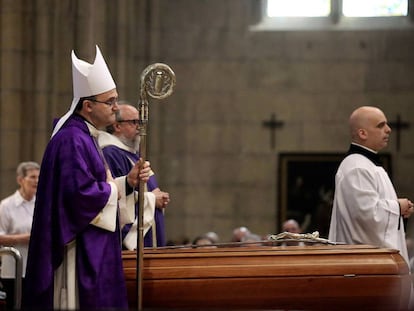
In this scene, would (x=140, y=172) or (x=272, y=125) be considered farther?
(x=272, y=125)

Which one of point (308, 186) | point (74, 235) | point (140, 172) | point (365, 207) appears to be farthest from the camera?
point (308, 186)

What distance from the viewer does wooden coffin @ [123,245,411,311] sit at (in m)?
6.41

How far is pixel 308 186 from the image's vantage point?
50.2 ft

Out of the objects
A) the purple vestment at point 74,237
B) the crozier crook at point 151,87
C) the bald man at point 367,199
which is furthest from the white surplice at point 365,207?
the purple vestment at point 74,237

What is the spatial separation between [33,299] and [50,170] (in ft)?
2.39

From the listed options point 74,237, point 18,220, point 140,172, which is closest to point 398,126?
point 18,220

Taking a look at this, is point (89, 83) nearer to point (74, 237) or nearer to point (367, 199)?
point (74, 237)

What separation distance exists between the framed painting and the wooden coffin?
862cm

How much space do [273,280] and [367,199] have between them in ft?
5.52

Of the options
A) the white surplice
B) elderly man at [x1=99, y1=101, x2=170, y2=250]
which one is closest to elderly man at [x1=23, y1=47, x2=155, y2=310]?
elderly man at [x1=99, y1=101, x2=170, y2=250]

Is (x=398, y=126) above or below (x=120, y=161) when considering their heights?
above

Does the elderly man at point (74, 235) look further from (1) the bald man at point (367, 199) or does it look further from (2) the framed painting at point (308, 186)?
(2) the framed painting at point (308, 186)

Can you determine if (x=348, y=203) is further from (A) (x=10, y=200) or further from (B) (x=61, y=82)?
(B) (x=61, y=82)

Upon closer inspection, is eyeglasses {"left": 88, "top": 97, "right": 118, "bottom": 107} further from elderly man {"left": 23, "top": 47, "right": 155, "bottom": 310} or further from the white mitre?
elderly man {"left": 23, "top": 47, "right": 155, "bottom": 310}
